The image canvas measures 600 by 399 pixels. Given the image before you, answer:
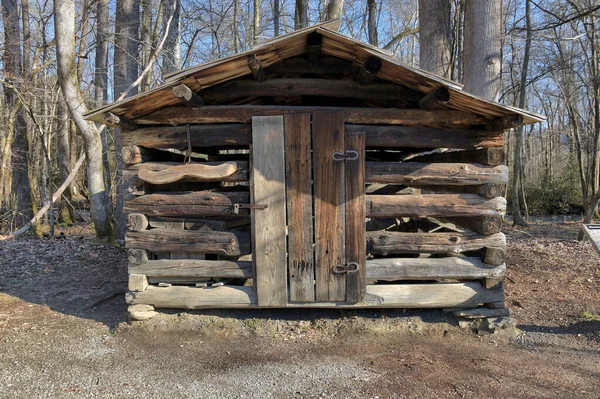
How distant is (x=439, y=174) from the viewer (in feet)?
16.6

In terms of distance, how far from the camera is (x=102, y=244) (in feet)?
30.6

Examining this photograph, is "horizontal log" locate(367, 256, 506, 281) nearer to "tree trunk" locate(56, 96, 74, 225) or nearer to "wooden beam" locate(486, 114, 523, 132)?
Answer: "wooden beam" locate(486, 114, 523, 132)

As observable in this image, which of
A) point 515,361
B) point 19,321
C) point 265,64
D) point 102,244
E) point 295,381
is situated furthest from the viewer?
point 102,244

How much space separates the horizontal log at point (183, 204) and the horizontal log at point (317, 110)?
0.84 meters

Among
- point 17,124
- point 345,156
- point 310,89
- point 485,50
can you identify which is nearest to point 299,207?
point 345,156

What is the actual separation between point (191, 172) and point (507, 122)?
3469 millimetres

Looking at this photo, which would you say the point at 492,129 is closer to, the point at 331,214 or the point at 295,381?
the point at 331,214

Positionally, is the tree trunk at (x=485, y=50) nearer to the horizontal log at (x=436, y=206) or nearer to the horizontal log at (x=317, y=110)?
the horizontal log at (x=317, y=110)

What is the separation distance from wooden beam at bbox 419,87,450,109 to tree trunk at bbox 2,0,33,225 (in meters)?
11.3

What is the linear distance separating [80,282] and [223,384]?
4215mm

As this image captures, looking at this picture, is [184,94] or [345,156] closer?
[184,94]

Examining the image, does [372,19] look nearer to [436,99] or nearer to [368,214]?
[436,99]

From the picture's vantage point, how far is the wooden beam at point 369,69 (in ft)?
15.0

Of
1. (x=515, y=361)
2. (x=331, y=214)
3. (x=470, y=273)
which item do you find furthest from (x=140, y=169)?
(x=515, y=361)
